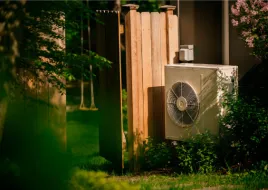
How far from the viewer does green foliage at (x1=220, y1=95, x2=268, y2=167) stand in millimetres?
8055

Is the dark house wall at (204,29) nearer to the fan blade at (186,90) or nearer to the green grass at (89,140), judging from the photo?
the green grass at (89,140)

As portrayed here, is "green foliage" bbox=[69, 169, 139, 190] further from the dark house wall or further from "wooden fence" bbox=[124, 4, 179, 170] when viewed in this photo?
the dark house wall

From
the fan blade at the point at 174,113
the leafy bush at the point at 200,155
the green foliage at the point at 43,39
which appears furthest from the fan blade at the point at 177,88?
the green foliage at the point at 43,39

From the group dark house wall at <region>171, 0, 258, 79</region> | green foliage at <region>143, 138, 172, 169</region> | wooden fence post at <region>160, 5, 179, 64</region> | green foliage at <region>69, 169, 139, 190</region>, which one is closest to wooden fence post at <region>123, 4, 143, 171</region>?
green foliage at <region>143, 138, 172, 169</region>

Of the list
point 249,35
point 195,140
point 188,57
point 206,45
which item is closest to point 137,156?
point 195,140

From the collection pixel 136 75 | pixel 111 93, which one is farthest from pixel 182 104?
pixel 111 93

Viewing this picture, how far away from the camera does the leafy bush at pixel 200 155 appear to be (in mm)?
8242

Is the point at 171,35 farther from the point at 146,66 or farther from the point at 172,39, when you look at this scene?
the point at 146,66

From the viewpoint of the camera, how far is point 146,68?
8875 millimetres

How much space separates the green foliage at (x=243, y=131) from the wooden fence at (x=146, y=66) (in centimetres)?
118

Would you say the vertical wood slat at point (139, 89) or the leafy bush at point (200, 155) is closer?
the leafy bush at point (200, 155)

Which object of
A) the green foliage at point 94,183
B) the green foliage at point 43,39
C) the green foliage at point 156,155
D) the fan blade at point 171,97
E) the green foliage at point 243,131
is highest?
the green foliage at point 43,39

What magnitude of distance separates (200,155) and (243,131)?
2.14ft

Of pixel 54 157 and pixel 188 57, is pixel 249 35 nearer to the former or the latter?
pixel 188 57
